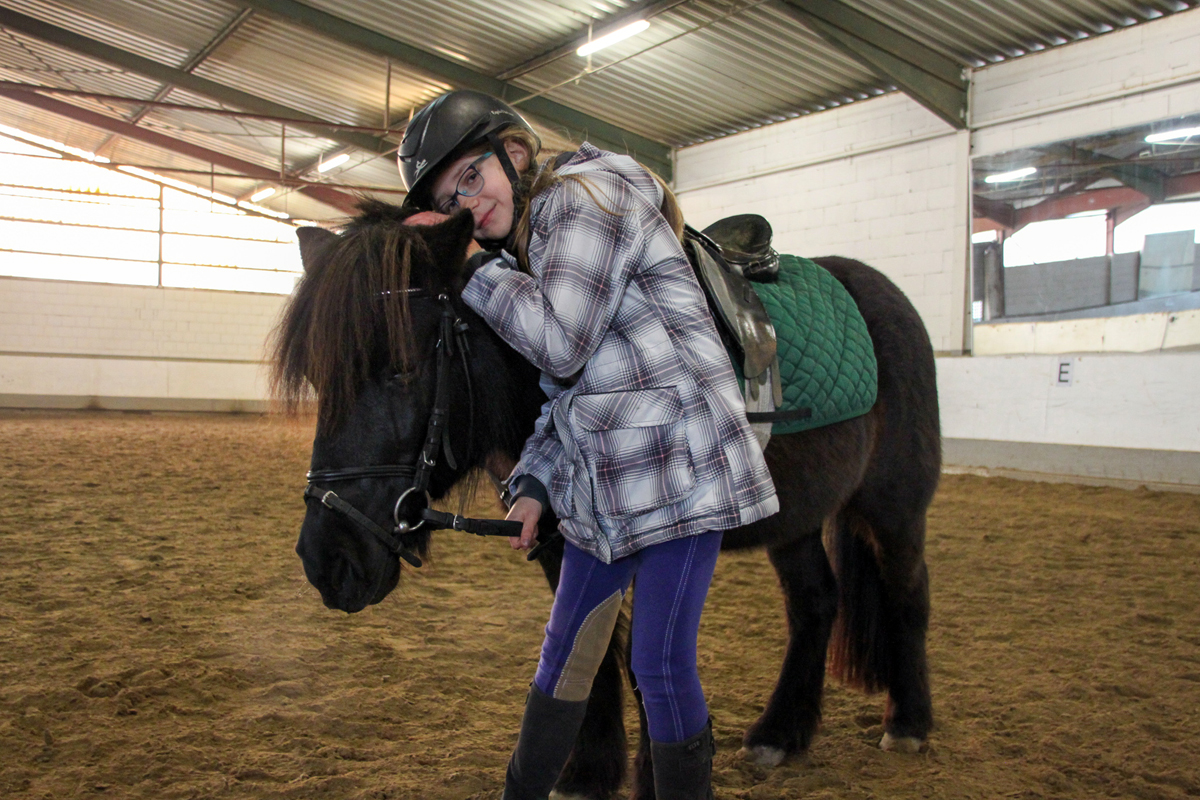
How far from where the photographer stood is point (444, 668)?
271cm

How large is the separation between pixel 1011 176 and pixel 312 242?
8.13 metres

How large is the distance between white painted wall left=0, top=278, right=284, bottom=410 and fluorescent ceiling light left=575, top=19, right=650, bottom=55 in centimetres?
793

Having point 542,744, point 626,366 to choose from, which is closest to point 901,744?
point 542,744

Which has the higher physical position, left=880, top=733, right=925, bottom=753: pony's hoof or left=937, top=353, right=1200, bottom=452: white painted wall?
left=937, top=353, right=1200, bottom=452: white painted wall

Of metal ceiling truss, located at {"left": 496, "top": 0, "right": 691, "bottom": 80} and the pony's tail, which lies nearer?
the pony's tail

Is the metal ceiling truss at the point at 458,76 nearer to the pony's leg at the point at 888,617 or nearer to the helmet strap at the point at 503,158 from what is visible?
the pony's leg at the point at 888,617

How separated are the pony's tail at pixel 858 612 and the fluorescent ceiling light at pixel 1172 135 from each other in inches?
258

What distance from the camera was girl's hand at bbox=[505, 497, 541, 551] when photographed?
1.41m

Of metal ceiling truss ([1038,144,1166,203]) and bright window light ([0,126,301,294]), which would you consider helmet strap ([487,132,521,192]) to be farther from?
bright window light ([0,126,301,294])

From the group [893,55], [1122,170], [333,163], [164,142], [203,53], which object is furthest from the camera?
[164,142]

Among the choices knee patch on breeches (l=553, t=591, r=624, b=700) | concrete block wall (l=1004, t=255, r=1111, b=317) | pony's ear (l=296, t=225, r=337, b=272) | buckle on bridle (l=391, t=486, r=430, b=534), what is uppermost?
concrete block wall (l=1004, t=255, r=1111, b=317)

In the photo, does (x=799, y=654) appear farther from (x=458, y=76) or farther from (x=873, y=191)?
(x=458, y=76)

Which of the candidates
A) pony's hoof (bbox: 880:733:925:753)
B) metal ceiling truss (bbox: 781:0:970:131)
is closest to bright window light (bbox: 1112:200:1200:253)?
metal ceiling truss (bbox: 781:0:970:131)

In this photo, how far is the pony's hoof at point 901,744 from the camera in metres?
2.23
